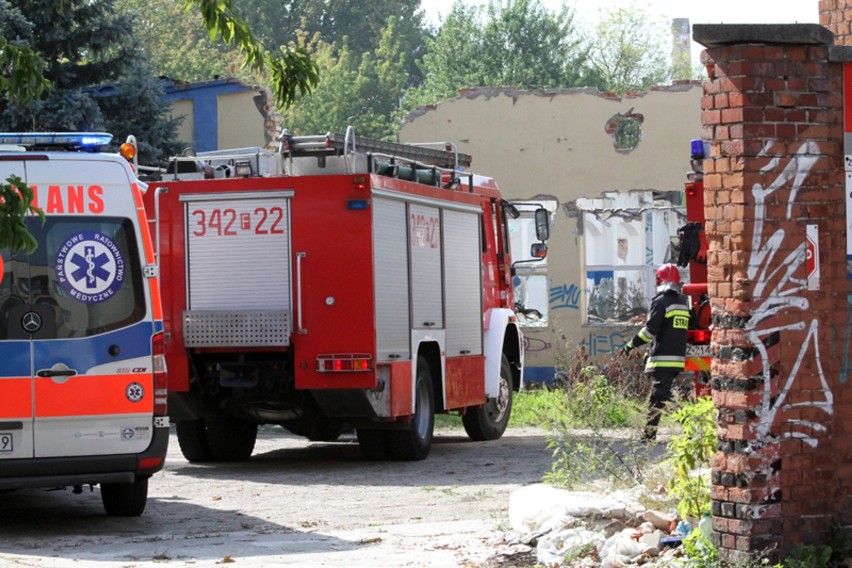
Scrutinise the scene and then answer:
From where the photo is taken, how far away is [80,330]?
402 inches

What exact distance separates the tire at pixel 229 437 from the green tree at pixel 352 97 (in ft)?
180

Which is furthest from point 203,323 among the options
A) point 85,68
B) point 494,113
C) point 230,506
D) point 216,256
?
point 494,113

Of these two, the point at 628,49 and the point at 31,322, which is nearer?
the point at 31,322

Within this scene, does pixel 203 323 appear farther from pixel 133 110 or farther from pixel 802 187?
pixel 133 110

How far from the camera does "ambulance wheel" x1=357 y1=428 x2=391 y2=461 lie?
14.6 metres

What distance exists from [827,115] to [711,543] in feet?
7.46

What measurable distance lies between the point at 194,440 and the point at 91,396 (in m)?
4.89

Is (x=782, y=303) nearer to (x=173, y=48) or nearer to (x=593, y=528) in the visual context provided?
(x=593, y=528)

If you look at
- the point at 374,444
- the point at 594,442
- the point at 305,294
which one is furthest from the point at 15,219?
the point at 374,444

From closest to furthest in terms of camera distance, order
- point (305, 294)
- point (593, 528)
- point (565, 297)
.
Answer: point (593, 528), point (305, 294), point (565, 297)

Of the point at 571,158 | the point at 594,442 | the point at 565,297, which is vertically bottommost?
the point at 594,442

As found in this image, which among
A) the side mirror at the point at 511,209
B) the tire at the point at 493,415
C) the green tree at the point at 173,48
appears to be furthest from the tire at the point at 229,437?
the green tree at the point at 173,48

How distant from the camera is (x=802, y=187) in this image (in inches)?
304

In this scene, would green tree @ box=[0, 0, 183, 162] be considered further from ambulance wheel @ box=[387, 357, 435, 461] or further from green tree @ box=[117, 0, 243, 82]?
green tree @ box=[117, 0, 243, 82]
